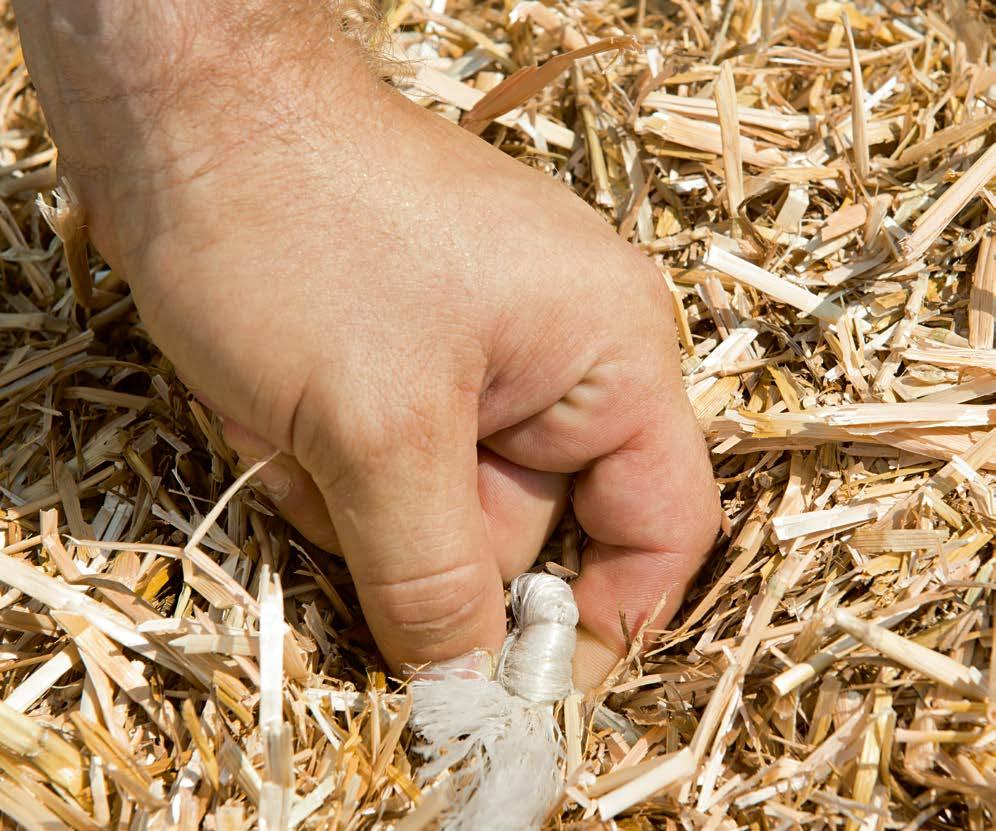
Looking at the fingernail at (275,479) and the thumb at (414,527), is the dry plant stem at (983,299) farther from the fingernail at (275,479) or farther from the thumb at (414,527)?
the fingernail at (275,479)

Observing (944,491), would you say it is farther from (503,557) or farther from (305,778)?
(305,778)

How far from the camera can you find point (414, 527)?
52.5 inches

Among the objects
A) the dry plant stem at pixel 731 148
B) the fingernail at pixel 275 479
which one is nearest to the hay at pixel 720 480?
the dry plant stem at pixel 731 148

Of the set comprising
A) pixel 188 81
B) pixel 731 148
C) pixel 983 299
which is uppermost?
pixel 188 81

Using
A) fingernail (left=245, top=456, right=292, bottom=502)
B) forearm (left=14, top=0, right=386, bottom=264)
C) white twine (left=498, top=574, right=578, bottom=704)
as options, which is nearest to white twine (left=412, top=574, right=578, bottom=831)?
white twine (left=498, top=574, right=578, bottom=704)

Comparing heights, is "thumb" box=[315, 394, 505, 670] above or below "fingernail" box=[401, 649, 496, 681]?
above

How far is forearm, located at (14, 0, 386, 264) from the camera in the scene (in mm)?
1308

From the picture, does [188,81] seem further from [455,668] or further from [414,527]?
[455,668]

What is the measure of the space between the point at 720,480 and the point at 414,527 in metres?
0.59

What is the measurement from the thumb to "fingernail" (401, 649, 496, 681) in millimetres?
33

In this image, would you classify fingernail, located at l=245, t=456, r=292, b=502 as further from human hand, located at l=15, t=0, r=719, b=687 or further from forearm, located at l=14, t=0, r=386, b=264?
forearm, located at l=14, t=0, r=386, b=264

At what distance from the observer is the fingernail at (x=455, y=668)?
1.48m

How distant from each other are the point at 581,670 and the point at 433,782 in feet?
1.07

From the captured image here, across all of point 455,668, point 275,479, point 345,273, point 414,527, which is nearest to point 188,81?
point 345,273
